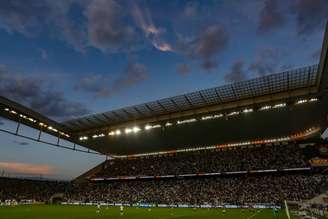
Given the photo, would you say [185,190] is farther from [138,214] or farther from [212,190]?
[138,214]

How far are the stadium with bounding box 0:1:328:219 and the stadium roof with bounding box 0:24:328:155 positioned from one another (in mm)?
169

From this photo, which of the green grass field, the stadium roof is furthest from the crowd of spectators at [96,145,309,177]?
the green grass field

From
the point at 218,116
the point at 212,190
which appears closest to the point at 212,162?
the point at 212,190

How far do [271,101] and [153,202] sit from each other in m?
32.0

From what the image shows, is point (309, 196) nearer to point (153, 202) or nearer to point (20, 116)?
point (153, 202)

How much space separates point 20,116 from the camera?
41.3m

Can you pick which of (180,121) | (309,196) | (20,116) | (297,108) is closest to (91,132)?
(20,116)

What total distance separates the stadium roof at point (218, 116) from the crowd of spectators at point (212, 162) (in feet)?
10.2

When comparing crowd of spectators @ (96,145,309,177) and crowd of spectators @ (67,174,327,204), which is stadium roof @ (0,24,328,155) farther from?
crowd of spectators @ (67,174,327,204)

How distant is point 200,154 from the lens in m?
68.7

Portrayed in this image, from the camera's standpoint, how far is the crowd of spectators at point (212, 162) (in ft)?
183

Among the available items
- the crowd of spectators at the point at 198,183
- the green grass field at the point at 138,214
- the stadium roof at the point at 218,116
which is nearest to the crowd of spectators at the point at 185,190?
the crowd of spectators at the point at 198,183

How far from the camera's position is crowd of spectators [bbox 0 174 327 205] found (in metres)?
47.4

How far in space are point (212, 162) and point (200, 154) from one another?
6.04 metres
